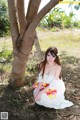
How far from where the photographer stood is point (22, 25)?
462 centimetres

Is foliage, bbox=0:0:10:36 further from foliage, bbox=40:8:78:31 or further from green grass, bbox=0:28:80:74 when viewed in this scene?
foliage, bbox=40:8:78:31

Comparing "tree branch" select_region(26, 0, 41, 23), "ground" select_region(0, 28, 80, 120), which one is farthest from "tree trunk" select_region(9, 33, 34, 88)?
"tree branch" select_region(26, 0, 41, 23)

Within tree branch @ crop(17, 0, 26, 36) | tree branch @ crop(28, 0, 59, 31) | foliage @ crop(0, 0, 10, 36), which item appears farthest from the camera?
foliage @ crop(0, 0, 10, 36)

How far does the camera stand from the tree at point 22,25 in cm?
453

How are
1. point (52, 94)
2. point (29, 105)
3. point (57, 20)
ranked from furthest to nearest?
point (57, 20), point (29, 105), point (52, 94)

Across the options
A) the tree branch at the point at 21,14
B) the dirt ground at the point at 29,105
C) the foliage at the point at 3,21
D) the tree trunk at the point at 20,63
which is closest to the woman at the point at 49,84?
A: the dirt ground at the point at 29,105

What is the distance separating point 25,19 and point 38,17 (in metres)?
0.26

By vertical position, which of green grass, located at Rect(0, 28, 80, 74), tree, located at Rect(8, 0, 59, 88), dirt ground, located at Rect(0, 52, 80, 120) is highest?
tree, located at Rect(8, 0, 59, 88)

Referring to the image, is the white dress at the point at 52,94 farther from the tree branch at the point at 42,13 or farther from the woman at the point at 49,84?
the tree branch at the point at 42,13

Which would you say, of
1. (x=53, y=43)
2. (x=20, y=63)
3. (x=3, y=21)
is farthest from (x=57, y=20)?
(x=20, y=63)

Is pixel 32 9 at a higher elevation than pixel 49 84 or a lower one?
higher

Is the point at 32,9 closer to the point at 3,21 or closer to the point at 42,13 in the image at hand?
the point at 42,13

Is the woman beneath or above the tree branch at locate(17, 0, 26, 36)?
beneath

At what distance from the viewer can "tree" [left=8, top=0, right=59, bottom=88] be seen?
14.9 feet
